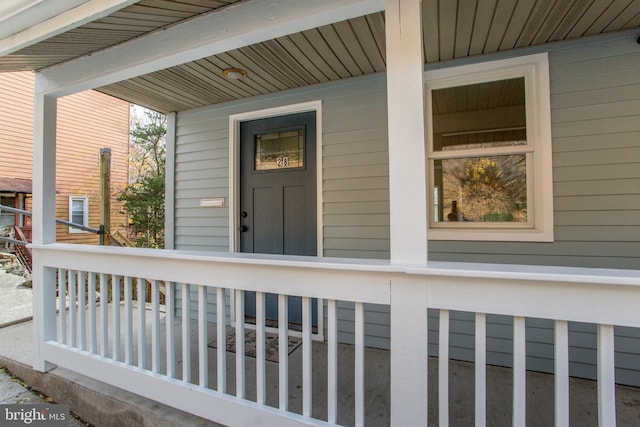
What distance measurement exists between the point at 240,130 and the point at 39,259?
203cm

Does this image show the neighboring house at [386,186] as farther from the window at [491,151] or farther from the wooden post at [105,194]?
the wooden post at [105,194]

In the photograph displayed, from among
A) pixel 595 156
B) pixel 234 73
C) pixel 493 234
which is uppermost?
pixel 234 73

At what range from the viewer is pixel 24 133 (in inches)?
281

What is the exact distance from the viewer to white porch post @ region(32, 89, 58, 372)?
223 cm

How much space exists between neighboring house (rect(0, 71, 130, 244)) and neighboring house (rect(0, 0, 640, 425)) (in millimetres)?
6008

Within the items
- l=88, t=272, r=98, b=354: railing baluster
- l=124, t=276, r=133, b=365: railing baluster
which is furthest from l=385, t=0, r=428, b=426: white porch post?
l=88, t=272, r=98, b=354: railing baluster

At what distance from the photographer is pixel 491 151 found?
7.75 feet

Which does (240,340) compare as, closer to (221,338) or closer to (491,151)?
(221,338)

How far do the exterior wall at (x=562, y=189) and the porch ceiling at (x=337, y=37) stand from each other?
0.23 m

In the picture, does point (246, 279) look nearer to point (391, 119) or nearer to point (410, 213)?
point (410, 213)

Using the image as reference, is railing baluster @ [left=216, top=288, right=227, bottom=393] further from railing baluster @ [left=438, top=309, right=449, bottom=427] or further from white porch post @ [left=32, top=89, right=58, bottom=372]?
white porch post @ [left=32, top=89, right=58, bottom=372]

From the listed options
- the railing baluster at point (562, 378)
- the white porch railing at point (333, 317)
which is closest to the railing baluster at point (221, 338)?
the white porch railing at point (333, 317)

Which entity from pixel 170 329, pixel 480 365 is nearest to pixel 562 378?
pixel 480 365

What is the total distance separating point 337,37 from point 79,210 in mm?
9014
